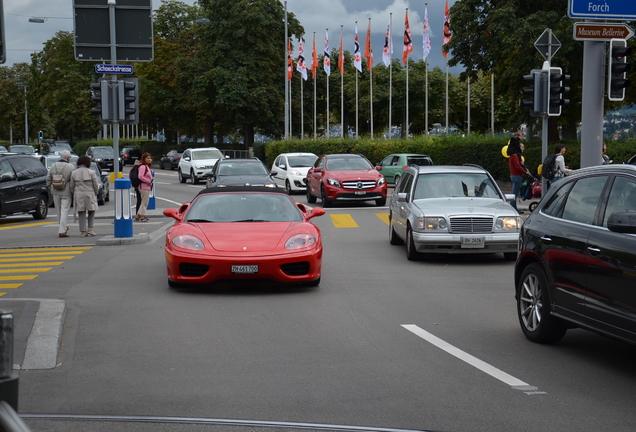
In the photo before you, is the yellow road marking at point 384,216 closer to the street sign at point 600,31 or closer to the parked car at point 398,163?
the street sign at point 600,31

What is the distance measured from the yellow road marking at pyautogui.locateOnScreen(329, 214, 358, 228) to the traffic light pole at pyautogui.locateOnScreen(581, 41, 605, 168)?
23.5 feet

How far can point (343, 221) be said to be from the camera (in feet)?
73.8

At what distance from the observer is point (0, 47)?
24.6 ft

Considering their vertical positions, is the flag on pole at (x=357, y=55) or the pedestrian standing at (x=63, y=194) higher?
the flag on pole at (x=357, y=55)

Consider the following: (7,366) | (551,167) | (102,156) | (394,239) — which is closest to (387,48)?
(102,156)

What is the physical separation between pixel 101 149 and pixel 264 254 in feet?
175

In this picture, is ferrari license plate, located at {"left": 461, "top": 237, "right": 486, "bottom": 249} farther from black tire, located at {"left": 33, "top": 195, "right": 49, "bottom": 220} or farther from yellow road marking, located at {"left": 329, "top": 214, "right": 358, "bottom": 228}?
black tire, located at {"left": 33, "top": 195, "right": 49, "bottom": 220}

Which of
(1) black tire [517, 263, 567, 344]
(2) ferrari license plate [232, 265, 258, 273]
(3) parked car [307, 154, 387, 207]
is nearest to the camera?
(1) black tire [517, 263, 567, 344]

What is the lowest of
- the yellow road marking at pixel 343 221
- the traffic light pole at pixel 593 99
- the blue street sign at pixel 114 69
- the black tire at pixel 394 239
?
the yellow road marking at pixel 343 221

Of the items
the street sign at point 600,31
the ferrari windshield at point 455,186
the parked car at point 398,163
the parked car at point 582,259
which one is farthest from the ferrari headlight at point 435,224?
the parked car at point 398,163

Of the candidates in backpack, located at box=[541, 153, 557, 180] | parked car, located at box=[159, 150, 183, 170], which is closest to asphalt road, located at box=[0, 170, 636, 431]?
backpack, located at box=[541, 153, 557, 180]

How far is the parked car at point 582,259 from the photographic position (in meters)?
6.59

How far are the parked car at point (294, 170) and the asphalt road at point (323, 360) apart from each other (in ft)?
71.1

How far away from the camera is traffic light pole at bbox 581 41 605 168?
49.8ft
